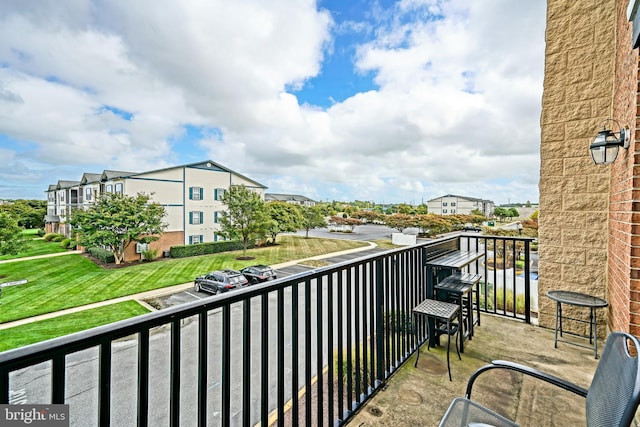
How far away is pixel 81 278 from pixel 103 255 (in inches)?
153

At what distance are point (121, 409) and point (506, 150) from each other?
561 inches

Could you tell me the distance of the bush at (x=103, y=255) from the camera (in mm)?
15305

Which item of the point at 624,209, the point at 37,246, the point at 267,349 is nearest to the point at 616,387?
the point at 267,349

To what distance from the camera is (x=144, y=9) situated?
20.0 ft

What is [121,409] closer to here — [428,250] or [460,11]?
[428,250]

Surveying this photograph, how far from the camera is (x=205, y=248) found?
712 inches

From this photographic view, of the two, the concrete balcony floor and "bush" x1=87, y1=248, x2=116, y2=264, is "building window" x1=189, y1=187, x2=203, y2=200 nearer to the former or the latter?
A: "bush" x1=87, y1=248, x2=116, y2=264

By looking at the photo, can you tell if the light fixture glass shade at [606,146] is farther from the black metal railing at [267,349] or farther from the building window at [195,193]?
the building window at [195,193]

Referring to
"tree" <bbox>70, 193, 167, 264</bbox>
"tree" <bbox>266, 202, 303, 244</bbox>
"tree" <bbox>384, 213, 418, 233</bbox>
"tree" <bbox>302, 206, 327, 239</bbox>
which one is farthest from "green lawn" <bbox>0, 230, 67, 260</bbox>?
"tree" <bbox>384, 213, 418, 233</bbox>

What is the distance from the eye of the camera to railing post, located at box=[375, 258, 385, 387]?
188cm

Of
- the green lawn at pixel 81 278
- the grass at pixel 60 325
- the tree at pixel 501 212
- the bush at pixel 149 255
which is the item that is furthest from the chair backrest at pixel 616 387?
the bush at pixel 149 255

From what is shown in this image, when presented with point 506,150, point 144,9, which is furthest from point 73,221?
point 506,150

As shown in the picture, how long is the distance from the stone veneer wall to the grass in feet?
26.2

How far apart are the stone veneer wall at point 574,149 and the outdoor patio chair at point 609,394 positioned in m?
2.32
